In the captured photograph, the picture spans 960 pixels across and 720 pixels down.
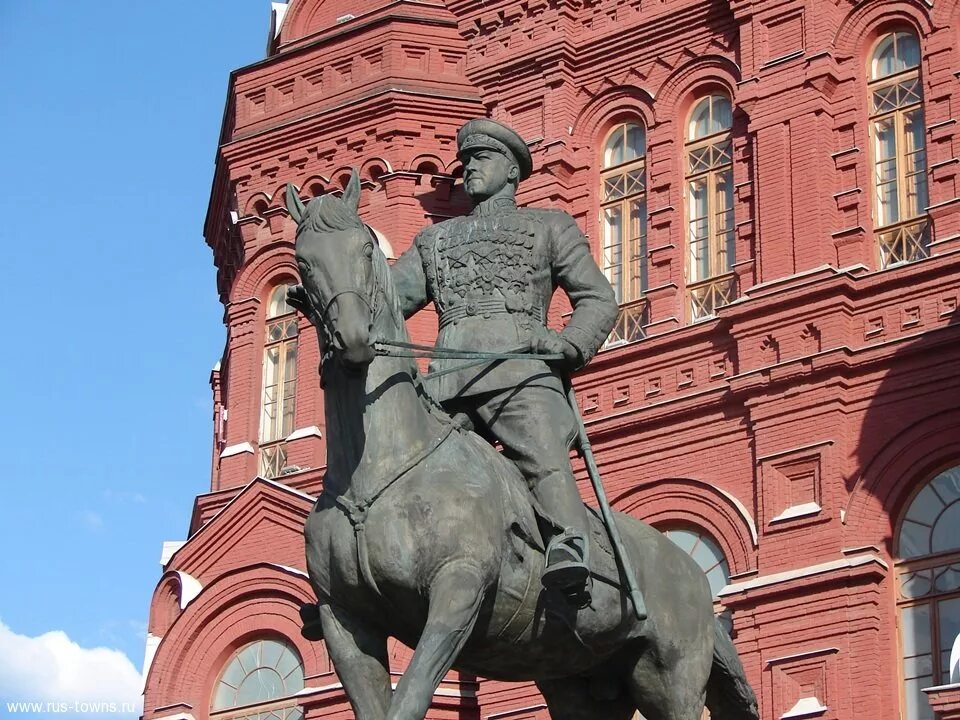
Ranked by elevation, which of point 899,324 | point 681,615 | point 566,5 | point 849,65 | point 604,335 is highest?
point 566,5

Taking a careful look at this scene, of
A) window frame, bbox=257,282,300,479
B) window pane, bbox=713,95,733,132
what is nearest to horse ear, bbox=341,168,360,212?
window pane, bbox=713,95,733,132

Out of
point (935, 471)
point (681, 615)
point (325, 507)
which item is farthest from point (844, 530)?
point (325, 507)

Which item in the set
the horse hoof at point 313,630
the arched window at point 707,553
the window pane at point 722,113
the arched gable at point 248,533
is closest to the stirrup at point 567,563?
the horse hoof at point 313,630

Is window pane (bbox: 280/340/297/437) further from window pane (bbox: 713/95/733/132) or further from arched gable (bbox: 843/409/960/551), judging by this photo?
arched gable (bbox: 843/409/960/551)

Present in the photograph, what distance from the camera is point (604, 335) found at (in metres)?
10.9

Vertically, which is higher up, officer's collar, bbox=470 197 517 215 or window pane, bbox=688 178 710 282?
window pane, bbox=688 178 710 282

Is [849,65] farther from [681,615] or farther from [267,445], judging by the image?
[681,615]

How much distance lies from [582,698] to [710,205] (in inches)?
620

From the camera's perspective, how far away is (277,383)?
2892 cm

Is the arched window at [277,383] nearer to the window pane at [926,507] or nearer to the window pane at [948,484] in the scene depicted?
the window pane at [926,507]

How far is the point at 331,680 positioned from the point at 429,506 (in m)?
15.9

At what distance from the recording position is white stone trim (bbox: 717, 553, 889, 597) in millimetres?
22203

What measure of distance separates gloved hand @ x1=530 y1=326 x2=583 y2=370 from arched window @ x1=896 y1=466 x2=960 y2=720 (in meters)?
12.1

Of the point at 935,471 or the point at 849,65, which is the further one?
the point at 849,65
